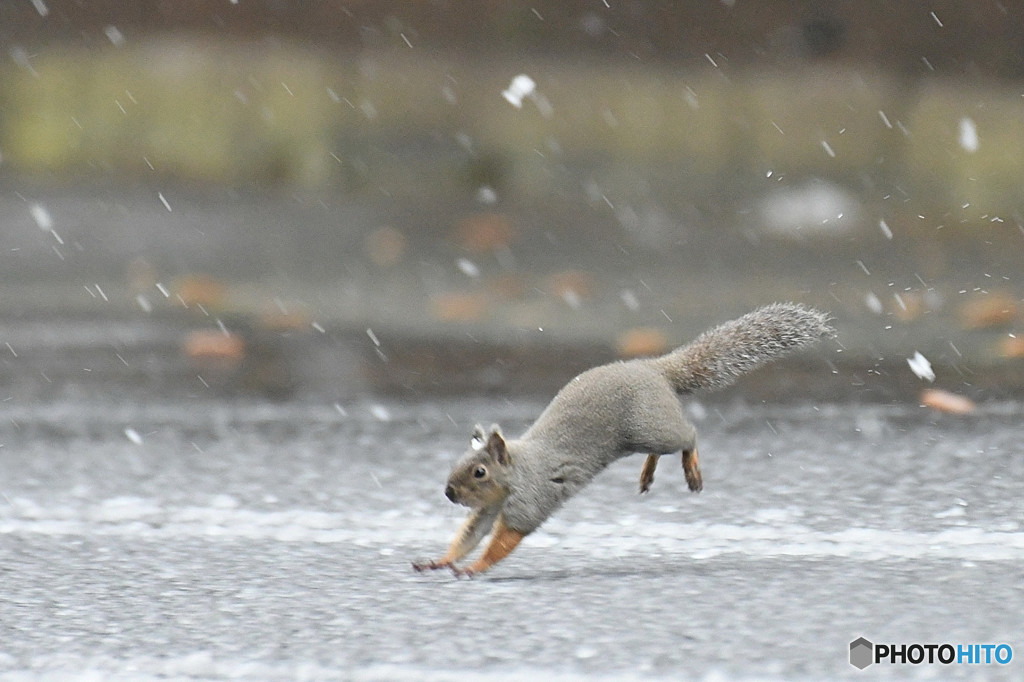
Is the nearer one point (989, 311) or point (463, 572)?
point (463, 572)

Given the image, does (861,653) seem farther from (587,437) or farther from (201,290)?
(201,290)

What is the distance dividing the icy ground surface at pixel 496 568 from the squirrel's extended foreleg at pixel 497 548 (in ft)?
0.15

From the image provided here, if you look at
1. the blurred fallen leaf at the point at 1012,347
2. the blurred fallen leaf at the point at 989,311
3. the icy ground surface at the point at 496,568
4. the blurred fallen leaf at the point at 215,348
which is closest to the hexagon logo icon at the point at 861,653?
the icy ground surface at the point at 496,568

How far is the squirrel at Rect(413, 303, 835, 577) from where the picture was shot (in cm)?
358

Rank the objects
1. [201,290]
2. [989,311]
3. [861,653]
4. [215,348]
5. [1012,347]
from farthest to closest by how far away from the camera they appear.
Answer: [201,290], [215,348], [989,311], [1012,347], [861,653]

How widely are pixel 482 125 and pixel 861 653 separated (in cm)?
673

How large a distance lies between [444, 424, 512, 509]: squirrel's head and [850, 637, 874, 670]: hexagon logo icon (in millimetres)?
925

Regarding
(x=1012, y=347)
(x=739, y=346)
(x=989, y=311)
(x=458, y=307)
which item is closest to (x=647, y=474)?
(x=739, y=346)

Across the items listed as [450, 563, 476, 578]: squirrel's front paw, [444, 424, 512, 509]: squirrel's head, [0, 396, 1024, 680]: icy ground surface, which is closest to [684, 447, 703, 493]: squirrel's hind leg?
[0, 396, 1024, 680]: icy ground surface

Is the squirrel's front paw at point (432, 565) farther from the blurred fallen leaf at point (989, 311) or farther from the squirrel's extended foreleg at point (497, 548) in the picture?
the blurred fallen leaf at point (989, 311)

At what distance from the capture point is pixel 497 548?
141 inches

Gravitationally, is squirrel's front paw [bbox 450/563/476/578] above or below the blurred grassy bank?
below

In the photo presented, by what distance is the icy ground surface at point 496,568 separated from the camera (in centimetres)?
301

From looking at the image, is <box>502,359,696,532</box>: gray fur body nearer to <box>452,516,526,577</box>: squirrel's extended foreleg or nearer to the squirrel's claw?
<box>452,516,526,577</box>: squirrel's extended foreleg
